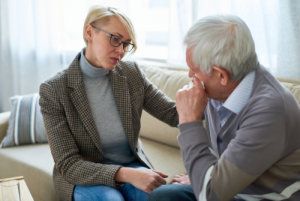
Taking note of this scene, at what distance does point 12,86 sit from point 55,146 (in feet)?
7.03

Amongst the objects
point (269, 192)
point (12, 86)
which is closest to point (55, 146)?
point (269, 192)

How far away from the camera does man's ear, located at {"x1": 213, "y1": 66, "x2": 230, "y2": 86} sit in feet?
3.92

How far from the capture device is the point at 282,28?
6.83ft

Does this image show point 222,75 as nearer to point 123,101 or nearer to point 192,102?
point 192,102

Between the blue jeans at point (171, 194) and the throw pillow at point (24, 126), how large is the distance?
1.37m

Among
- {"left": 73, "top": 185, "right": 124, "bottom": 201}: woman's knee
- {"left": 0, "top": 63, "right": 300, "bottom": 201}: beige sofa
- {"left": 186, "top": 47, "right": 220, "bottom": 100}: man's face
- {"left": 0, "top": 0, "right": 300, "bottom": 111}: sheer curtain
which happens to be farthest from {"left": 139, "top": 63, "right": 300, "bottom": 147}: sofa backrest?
{"left": 186, "top": 47, "right": 220, "bottom": 100}: man's face

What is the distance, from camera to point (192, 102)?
50.4 inches

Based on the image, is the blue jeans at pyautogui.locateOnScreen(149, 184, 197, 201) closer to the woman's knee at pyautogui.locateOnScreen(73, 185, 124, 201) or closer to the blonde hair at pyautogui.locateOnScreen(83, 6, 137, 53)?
the woman's knee at pyautogui.locateOnScreen(73, 185, 124, 201)

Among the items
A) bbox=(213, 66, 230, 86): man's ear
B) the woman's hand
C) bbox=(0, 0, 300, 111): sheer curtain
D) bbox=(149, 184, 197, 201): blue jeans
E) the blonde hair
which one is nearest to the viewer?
bbox=(213, 66, 230, 86): man's ear

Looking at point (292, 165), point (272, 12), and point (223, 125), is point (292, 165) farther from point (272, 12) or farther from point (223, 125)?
point (272, 12)

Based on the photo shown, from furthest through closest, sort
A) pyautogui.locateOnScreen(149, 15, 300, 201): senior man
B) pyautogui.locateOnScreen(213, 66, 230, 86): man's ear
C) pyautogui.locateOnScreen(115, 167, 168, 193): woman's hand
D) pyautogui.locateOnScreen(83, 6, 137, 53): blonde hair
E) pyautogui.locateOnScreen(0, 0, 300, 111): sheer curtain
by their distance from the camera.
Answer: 1. pyautogui.locateOnScreen(0, 0, 300, 111): sheer curtain
2. pyautogui.locateOnScreen(83, 6, 137, 53): blonde hair
3. pyautogui.locateOnScreen(115, 167, 168, 193): woman's hand
4. pyautogui.locateOnScreen(213, 66, 230, 86): man's ear
5. pyautogui.locateOnScreen(149, 15, 300, 201): senior man

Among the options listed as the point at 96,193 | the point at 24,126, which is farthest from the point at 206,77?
the point at 24,126

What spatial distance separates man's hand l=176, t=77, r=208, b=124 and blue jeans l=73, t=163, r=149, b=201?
0.45 meters

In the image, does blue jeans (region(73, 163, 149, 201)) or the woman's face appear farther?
the woman's face
